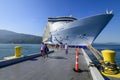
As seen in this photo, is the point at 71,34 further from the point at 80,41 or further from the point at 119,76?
the point at 119,76

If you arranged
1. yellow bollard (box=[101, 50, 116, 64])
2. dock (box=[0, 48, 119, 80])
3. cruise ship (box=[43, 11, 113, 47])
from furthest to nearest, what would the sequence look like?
1. cruise ship (box=[43, 11, 113, 47])
2. yellow bollard (box=[101, 50, 116, 64])
3. dock (box=[0, 48, 119, 80])

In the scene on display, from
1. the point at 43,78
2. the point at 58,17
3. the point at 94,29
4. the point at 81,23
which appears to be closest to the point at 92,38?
the point at 94,29

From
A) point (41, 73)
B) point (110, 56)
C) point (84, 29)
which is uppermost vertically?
point (84, 29)

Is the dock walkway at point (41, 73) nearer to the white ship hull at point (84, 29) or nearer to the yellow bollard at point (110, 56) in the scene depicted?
the yellow bollard at point (110, 56)

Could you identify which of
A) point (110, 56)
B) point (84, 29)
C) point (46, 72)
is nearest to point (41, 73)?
point (46, 72)

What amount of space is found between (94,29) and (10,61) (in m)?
30.6

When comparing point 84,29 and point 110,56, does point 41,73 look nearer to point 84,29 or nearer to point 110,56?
point 110,56

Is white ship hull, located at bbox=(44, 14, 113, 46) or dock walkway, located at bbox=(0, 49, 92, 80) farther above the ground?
white ship hull, located at bbox=(44, 14, 113, 46)

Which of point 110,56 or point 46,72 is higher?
point 110,56

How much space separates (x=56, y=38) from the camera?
4881 cm

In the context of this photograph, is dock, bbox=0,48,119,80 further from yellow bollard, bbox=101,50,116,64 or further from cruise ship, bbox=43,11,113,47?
cruise ship, bbox=43,11,113,47

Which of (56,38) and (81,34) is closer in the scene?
(81,34)

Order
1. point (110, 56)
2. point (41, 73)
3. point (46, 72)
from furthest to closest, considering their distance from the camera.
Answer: point (110, 56) → point (46, 72) → point (41, 73)

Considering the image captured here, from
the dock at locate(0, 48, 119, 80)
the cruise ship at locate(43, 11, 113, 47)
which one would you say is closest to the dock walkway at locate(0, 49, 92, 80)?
the dock at locate(0, 48, 119, 80)
